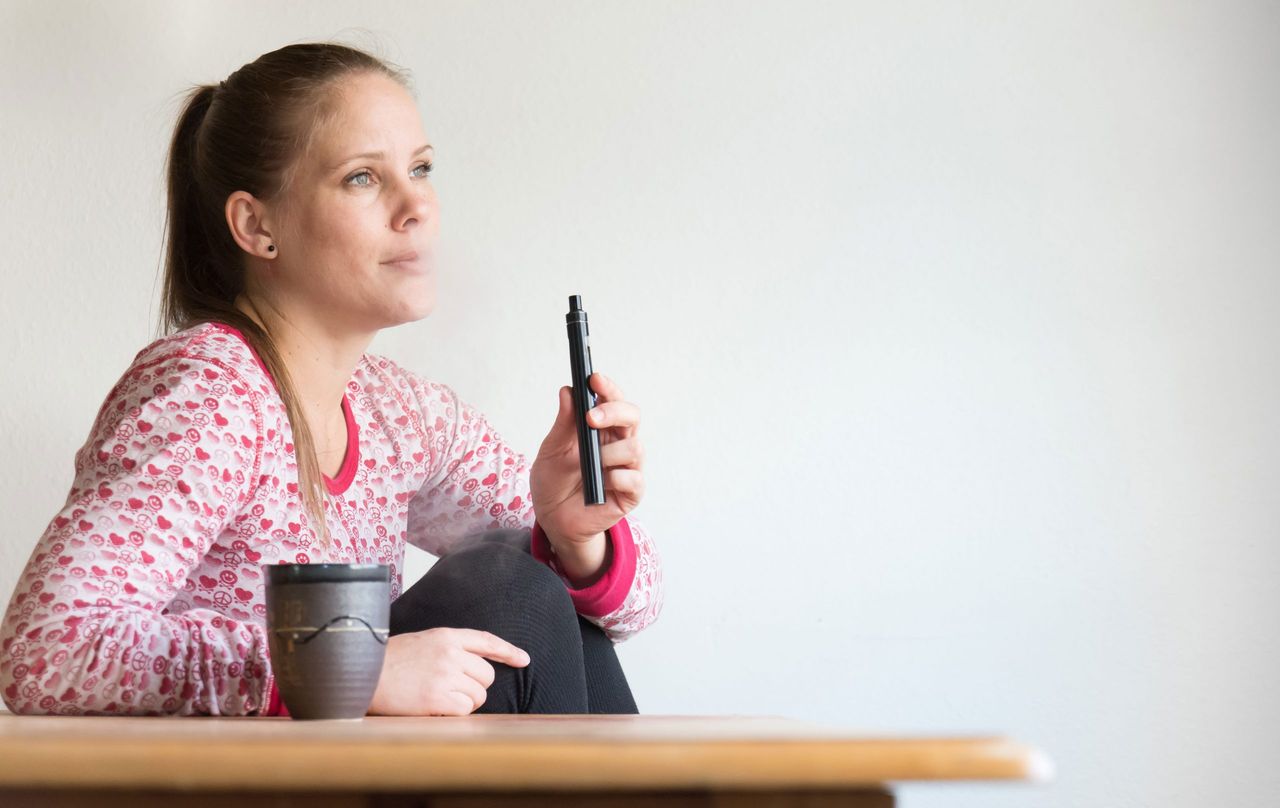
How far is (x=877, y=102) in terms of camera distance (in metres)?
1.77

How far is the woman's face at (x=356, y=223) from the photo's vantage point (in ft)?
4.06

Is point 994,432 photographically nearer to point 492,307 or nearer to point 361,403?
point 492,307

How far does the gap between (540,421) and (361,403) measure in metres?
0.38

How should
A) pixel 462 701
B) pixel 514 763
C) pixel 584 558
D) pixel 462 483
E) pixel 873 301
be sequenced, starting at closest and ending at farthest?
pixel 514 763, pixel 462 701, pixel 584 558, pixel 462 483, pixel 873 301

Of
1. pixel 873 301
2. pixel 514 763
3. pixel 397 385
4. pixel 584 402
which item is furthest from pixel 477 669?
pixel 873 301

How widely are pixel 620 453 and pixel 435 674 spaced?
0.31m

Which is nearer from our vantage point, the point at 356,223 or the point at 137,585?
the point at 137,585

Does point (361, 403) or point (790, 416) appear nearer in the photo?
point (361, 403)

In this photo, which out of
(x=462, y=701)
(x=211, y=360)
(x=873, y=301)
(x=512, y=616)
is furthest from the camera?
(x=873, y=301)

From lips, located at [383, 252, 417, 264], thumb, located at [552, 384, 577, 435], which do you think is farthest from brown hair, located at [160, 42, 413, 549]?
thumb, located at [552, 384, 577, 435]

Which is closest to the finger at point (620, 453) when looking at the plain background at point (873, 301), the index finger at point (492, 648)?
the index finger at point (492, 648)

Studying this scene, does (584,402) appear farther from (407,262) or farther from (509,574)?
(407,262)

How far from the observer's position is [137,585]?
2.94 ft

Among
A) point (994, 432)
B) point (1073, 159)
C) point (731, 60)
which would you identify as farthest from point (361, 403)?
point (1073, 159)
